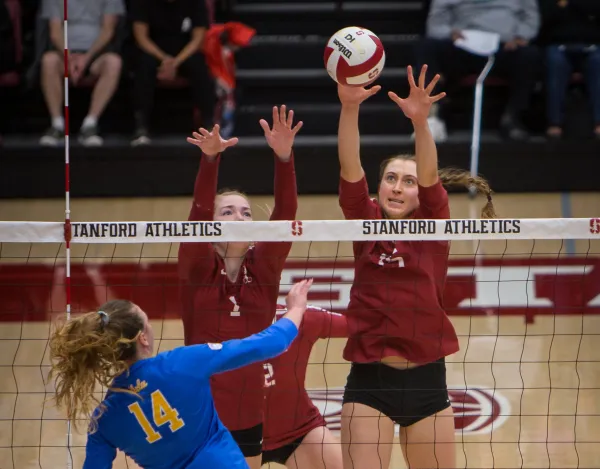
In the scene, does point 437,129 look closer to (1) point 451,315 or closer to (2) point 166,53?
(2) point 166,53

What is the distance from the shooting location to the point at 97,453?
3.68 m

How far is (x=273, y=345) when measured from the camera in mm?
3711

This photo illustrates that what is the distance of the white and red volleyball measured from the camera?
187 inches

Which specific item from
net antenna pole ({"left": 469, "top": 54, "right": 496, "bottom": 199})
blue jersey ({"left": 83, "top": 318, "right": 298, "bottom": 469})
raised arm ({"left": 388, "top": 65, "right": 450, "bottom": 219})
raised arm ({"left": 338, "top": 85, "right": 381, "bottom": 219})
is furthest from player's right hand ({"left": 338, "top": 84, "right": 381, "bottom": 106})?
net antenna pole ({"left": 469, "top": 54, "right": 496, "bottom": 199})

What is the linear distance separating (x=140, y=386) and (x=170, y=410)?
141 mm

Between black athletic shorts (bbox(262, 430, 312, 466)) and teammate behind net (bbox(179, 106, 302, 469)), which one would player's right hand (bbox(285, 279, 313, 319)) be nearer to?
teammate behind net (bbox(179, 106, 302, 469))

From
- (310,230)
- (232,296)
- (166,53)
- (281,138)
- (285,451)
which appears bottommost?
(285,451)

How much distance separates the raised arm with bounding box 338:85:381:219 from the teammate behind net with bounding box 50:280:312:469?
1.04 m

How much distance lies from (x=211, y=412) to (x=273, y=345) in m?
0.37

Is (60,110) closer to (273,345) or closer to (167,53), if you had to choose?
(167,53)

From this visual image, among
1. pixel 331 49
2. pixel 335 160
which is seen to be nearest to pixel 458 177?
pixel 331 49

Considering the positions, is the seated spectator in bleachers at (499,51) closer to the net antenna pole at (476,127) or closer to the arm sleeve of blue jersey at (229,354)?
the net antenna pole at (476,127)

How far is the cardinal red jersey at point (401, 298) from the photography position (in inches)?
174

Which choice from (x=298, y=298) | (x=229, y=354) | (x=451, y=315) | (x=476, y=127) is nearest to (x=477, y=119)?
(x=476, y=127)
